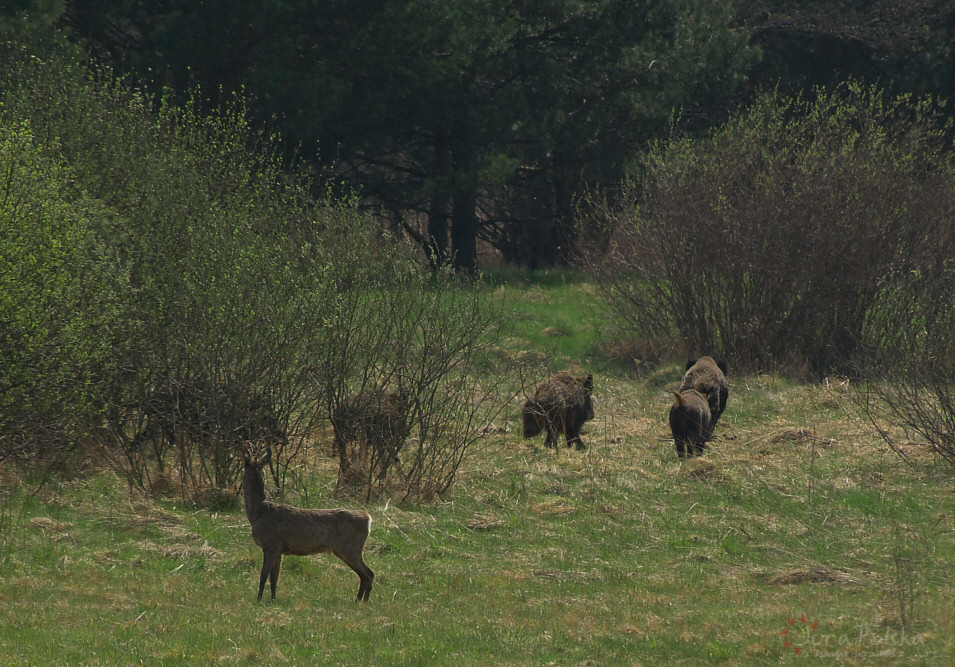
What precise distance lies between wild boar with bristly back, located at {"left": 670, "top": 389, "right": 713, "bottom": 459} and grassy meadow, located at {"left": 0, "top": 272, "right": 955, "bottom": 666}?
Result: 34cm

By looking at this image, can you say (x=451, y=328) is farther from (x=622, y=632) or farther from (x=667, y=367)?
(x=667, y=367)

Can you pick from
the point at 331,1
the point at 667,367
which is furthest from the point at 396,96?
the point at 667,367

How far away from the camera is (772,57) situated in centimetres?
3872

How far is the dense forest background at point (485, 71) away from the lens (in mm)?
26812

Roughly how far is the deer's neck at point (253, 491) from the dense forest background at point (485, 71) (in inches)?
589

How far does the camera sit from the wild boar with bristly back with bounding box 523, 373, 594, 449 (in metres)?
16.5

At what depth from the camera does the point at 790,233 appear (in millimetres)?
22578

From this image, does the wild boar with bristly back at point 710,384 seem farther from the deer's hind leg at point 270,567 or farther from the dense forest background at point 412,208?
the deer's hind leg at point 270,567

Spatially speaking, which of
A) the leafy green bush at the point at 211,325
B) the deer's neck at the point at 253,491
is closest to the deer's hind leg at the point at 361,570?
the deer's neck at the point at 253,491

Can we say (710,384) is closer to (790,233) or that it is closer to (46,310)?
(790,233)

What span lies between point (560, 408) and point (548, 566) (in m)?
5.18

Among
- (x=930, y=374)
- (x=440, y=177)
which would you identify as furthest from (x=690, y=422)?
(x=440, y=177)

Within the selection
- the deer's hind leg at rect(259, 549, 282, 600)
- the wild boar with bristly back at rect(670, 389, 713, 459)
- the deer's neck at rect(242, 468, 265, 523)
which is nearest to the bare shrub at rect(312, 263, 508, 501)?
the wild boar with bristly back at rect(670, 389, 713, 459)

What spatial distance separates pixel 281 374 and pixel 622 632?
6068mm
